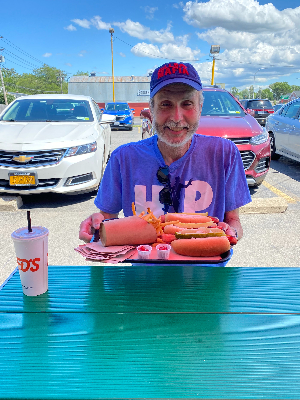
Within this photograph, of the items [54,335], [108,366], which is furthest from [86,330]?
[108,366]

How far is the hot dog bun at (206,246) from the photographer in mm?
1533

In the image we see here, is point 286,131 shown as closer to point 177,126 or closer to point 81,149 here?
point 81,149

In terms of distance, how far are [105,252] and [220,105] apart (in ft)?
21.1

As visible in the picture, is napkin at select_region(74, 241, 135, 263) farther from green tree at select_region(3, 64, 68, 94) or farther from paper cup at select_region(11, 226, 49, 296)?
green tree at select_region(3, 64, 68, 94)

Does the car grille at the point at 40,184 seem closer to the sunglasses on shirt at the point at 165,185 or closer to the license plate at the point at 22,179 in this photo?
the license plate at the point at 22,179

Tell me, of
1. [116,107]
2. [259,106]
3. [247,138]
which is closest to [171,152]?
[247,138]

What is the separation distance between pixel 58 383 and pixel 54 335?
0.25 metres

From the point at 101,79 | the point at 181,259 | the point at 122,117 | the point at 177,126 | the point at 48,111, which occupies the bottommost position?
the point at 181,259

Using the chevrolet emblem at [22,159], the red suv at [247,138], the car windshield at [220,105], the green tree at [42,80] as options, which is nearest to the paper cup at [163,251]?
the chevrolet emblem at [22,159]

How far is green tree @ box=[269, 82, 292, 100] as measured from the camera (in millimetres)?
157000

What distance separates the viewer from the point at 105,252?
150 centimetres

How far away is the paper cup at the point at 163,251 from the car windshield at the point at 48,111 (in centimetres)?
541

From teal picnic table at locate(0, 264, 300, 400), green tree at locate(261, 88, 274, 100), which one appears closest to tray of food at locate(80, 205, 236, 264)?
teal picnic table at locate(0, 264, 300, 400)

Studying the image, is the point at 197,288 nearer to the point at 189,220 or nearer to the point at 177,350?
the point at 189,220
